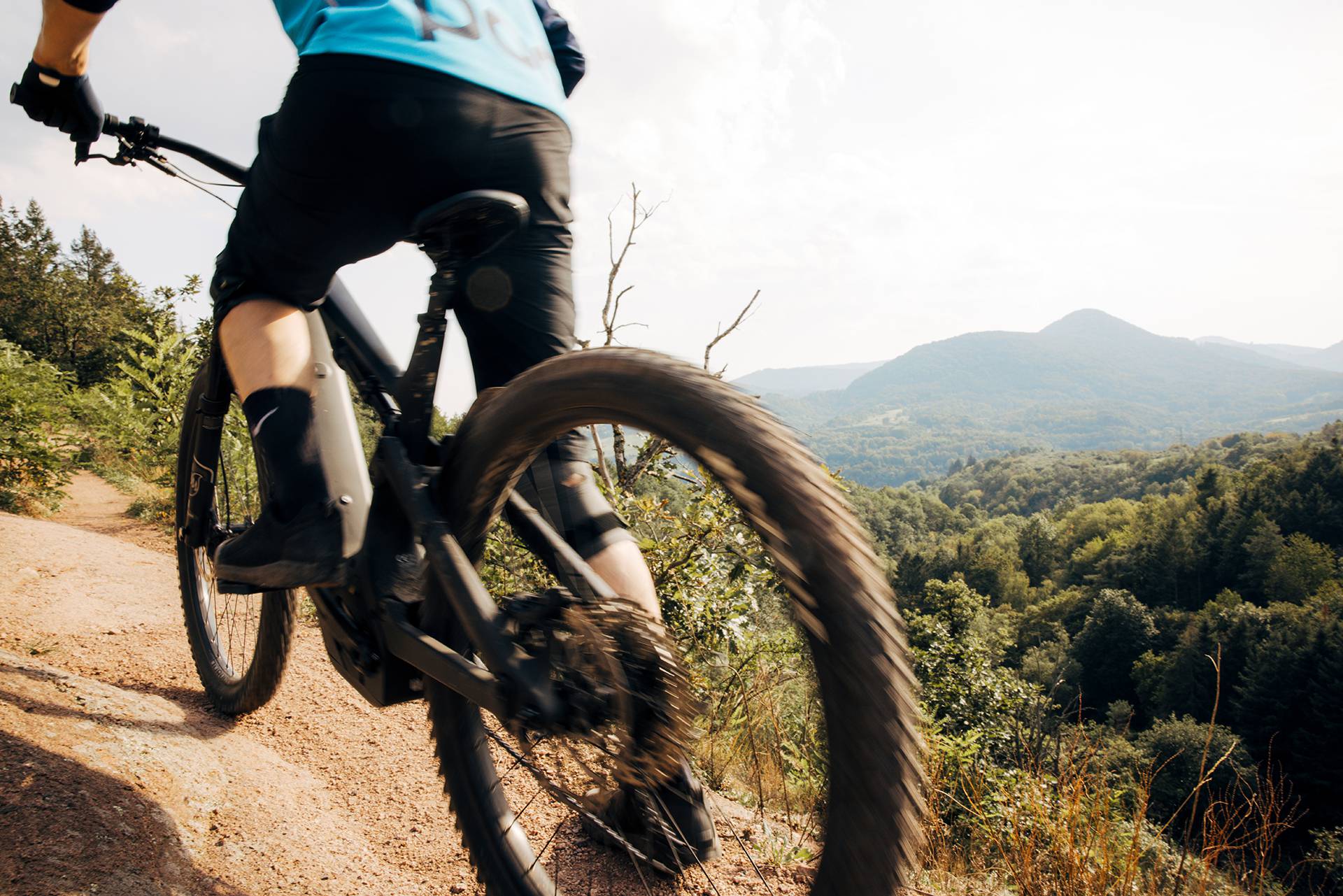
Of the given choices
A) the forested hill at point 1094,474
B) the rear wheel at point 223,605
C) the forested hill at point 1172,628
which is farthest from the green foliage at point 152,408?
the forested hill at point 1094,474

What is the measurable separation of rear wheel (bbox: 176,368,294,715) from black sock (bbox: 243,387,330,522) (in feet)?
2.25

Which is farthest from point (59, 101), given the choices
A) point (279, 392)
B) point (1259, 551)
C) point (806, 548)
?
point (1259, 551)

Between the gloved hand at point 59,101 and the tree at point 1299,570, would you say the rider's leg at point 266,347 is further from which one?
the tree at point 1299,570

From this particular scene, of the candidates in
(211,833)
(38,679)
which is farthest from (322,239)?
(38,679)

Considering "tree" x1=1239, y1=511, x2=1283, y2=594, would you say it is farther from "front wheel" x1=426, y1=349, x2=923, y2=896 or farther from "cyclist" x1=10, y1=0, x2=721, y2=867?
"front wheel" x1=426, y1=349, x2=923, y2=896

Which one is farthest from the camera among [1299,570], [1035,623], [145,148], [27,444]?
[1035,623]

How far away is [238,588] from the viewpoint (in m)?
1.49

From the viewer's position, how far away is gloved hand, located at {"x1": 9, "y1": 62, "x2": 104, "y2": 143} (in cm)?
166

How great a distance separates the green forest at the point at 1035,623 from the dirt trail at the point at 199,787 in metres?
0.68

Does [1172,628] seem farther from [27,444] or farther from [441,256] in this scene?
[441,256]

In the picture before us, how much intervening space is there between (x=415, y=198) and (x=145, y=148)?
124 cm

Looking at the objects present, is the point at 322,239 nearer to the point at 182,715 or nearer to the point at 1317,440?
the point at 182,715

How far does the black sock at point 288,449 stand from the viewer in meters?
1.37

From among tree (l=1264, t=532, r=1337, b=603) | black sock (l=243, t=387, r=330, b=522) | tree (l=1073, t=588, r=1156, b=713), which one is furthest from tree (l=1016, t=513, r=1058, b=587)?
black sock (l=243, t=387, r=330, b=522)
